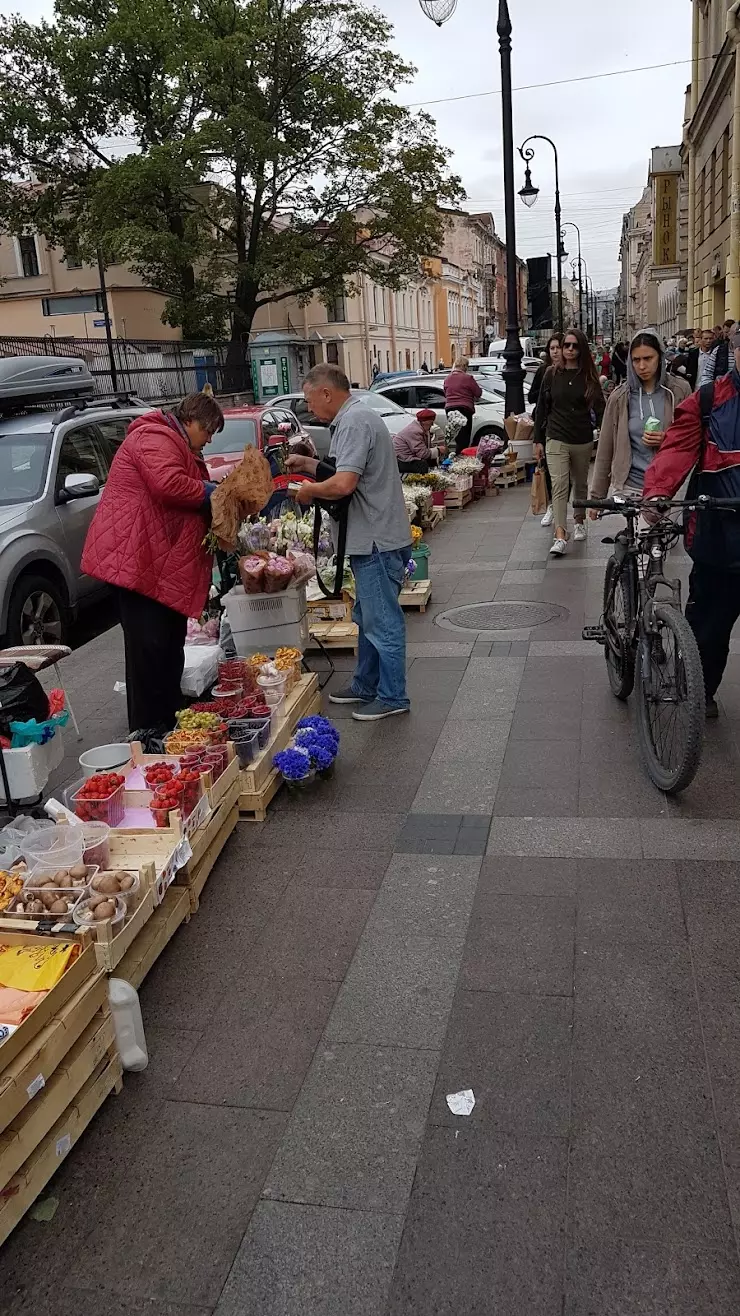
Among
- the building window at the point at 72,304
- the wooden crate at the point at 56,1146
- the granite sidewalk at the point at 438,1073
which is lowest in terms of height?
the granite sidewalk at the point at 438,1073

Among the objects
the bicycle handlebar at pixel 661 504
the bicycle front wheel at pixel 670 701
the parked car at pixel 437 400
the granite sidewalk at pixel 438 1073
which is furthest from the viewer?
the parked car at pixel 437 400

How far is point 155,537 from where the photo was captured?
5184mm

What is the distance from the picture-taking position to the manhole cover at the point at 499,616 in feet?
25.5

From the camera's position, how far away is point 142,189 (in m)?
28.7

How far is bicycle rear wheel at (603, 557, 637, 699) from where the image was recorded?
542cm

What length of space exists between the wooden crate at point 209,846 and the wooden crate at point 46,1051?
94 cm

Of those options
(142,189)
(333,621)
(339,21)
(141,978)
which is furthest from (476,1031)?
(339,21)

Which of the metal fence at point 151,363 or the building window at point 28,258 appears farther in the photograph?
the building window at point 28,258

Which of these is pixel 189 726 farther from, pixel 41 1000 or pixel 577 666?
pixel 577 666

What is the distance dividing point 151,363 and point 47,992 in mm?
30377

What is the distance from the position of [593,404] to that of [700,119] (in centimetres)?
2408

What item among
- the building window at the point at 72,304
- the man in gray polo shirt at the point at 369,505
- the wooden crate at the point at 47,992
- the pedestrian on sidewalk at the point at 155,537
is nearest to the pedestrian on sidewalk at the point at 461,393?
the man in gray polo shirt at the point at 369,505

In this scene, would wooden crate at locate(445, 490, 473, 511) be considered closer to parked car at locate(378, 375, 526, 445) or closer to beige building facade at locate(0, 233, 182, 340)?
parked car at locate(378, 375, 526, 445)

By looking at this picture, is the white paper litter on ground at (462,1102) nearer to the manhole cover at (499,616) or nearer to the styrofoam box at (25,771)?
the styrofoam box at (25,771)
